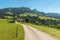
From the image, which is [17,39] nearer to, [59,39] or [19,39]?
[19,39]

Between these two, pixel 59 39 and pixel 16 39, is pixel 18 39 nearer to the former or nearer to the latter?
pixel 16 39

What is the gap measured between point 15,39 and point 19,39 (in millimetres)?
781

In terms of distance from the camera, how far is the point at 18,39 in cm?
2819

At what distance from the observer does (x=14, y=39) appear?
28359 millimetres

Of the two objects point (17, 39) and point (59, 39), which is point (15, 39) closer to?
point (17, 39)

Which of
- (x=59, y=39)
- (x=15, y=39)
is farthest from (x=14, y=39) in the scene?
(x=59, y=39)

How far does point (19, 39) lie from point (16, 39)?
0.57 meters

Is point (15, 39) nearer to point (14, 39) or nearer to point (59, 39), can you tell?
point (14, 39)

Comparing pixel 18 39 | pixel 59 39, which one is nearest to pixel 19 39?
pixel 18 39

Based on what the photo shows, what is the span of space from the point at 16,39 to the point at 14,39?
1.31 ft

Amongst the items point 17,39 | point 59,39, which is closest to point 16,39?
point 17,39

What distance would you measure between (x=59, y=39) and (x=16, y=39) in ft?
27.6

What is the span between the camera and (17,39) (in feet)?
92.7

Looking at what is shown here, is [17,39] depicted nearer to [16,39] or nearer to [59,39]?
[16,39]
